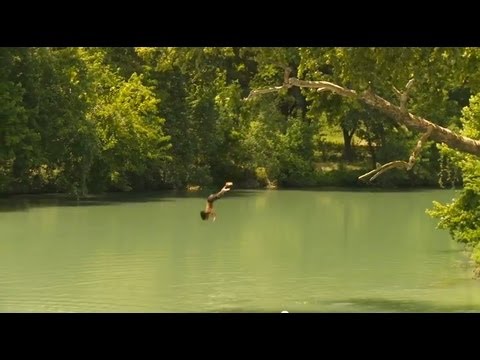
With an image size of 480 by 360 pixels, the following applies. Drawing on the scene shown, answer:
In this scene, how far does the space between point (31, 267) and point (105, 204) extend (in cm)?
1577

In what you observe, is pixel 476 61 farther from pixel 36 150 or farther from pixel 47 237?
pixel 36 150

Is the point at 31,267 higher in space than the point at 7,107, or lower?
lower

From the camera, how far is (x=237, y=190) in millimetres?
45688

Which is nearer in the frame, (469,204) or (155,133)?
(469,204)

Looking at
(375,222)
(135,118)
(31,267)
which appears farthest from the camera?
(135,118)

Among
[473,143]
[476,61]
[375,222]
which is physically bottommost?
[375,222]

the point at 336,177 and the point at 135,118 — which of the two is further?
the point at 336,177

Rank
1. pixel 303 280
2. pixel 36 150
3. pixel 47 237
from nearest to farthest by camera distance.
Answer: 1. pixel 303 280
2. pixel 47 237
3. pixel 36 150

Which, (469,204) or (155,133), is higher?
(155,133)

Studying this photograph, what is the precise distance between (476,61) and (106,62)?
32.0 m

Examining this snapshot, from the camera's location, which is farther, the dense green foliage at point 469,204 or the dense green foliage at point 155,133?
the dense green foliage at point 155,133

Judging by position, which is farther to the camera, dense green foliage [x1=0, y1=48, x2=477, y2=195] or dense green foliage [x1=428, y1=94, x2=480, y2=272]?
dense green foliage [x1=0, y1=48, x2=477, y2=195]

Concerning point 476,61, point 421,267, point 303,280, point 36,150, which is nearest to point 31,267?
point 303,280

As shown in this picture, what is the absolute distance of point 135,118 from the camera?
4122 cm
